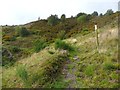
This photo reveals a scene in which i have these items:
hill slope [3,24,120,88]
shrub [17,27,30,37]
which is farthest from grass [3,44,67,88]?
shrub [17,27,30,37]

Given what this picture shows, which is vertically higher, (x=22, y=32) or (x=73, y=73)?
(x=22, y=32)

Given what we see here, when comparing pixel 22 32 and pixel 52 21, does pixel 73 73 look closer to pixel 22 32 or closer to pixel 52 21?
pixel 22 32

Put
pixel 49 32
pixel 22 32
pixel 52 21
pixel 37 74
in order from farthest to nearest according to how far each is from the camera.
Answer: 1. pixel 52 21
2. pixel 49 32
3. pixel 22 32
4. pixel 37 74

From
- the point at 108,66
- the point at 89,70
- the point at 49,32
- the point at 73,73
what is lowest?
the point at 73,73

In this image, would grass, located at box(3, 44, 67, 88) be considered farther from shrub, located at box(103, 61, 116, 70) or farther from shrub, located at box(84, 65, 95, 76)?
shrub, located at box(103, 61, 116, 70)

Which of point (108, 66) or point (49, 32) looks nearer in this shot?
point (108, 66)

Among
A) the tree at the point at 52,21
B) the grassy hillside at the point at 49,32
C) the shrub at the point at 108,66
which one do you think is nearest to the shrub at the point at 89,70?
the shrub at the point at 108,66

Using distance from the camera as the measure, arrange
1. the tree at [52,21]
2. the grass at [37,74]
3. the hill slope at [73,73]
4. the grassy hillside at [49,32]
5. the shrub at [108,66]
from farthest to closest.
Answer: the tree at [52,21] → the grassy hillside at [49,32] → the shrub at [108,66] → the grass at [37,74] → the hill slope at [73,73]

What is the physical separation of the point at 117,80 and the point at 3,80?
6642 mm

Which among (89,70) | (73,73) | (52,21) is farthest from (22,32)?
(89,70)

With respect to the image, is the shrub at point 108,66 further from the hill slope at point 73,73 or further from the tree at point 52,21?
the tree at point 52,21

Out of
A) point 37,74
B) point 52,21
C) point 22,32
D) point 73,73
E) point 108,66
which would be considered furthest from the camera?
point 52,21

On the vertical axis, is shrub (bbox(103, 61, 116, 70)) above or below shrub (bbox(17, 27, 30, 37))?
below

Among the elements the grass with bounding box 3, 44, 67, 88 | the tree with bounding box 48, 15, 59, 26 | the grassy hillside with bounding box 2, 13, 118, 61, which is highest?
the tree with bounding box 48, 15, 59, 26
